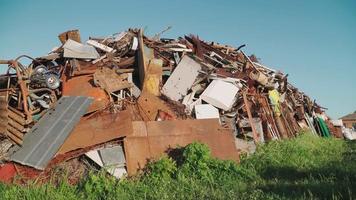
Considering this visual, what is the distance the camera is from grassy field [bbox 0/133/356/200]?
18.9 feet

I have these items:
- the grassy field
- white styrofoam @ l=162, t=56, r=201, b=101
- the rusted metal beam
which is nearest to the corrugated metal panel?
the grassy field

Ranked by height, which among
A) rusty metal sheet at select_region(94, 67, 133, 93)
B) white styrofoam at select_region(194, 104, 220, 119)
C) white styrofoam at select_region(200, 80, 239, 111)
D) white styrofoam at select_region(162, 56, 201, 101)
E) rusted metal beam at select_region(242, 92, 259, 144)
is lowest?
rusted metal beam at select_region(242, 92, 259, 144)

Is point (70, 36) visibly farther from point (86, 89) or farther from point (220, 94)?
point (220, 94)

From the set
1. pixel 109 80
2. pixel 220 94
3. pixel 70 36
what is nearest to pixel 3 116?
pixel 109 80

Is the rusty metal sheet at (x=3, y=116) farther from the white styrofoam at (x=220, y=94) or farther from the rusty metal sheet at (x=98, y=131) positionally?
the white styrofoam at (x=220, y=94)

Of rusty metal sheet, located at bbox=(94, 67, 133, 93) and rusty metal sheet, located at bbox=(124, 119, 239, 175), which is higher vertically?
rusty metal sheet, located at bbox=(94, 67, 133, 93)

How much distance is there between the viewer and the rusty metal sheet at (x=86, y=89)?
→ 8.92 metres

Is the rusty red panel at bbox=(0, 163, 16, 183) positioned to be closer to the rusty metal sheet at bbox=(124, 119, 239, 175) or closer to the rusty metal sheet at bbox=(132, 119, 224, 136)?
the rusty metal sheet at bbox=(124, 119, 239, 175)

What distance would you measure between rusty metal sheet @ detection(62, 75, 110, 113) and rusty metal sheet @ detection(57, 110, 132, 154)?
2.34ft

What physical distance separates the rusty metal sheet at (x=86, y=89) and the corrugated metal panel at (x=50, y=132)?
0.30 m

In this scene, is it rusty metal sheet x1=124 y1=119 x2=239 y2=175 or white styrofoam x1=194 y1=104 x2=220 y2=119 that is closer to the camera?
rusty metal sheet x1=124 y1=119 x2=239 y2=175

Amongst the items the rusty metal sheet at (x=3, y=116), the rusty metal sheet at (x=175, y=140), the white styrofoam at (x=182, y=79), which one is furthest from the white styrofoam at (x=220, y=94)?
the rusty metal sheet at (x=3, y=116)

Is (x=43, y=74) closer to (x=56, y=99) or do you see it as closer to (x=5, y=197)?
(x=56, y=99)

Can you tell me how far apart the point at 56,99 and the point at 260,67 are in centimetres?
835
